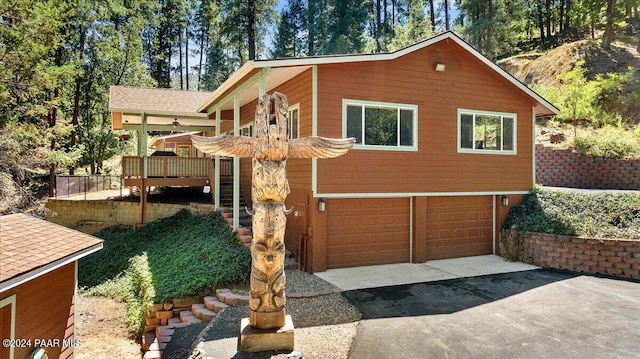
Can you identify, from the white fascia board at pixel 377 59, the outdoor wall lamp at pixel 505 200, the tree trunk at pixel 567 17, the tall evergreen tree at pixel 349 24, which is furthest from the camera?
the tree trunk at pixel 567 17

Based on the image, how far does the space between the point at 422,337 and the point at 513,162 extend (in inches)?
301

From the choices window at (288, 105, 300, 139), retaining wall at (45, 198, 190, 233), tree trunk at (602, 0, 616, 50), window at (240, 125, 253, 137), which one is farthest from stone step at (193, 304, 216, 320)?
tree trunk at (602, 0, 616, 50)

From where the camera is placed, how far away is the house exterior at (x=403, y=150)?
8.48 meters

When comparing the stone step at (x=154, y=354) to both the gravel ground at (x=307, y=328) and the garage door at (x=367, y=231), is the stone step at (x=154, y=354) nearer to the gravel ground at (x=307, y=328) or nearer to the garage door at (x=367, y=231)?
the gravel ground at (x=307, y=328)

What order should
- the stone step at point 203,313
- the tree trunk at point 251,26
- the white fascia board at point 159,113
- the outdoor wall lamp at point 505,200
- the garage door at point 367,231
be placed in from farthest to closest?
the tree trunk at point 251,26
the white fascia board at point 159,113
the outdoor wall lamp at point 505,200
the garage door at point 367,231
the stone step at point 203,313

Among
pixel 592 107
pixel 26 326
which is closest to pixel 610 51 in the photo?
pixel 592 107

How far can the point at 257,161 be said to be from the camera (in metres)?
4.24

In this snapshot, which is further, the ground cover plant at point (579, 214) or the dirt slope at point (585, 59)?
the dirt slope at point (585, 59)

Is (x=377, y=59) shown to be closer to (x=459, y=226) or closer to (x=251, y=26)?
(x=459, y=226)

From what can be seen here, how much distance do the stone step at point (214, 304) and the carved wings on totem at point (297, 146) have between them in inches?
139

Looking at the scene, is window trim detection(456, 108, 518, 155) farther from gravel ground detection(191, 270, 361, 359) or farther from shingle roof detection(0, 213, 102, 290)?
shingle roof detection(0, 213, 102, 290)

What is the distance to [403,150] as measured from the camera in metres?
9.24

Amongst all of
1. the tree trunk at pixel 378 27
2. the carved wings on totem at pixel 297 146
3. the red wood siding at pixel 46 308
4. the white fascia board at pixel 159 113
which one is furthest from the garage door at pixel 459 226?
the tree trunk at pixel 378 27

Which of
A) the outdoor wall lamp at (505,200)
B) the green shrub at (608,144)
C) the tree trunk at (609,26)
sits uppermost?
the tree trunk at (609,26)
